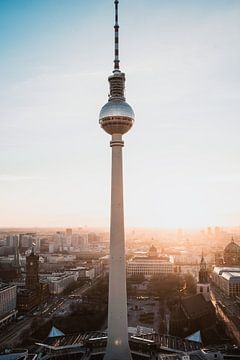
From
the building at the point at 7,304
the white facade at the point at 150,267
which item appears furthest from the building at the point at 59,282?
the white facade at the point at 150,267

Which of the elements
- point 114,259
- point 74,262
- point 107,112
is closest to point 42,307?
point 114,259

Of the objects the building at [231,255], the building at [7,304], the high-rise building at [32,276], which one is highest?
the building at [231,255]

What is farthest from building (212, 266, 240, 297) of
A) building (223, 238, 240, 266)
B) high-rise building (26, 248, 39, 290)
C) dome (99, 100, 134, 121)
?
dome (99, 100, 134, 121)

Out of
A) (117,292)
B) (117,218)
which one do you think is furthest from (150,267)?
(117,218)

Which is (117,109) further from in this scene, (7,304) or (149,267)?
(149,267)

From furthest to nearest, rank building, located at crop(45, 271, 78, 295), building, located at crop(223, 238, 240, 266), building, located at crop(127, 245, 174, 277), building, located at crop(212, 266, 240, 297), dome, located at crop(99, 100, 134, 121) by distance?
building, located at crop(223, 238, 240, 266)
building, located at crop(127, 245, 174, 277)
building, located at crop(45, 271, 78, 295)
building, located at crop(212, 266, 240, 297)
dome, located at crop(99, 100, 134, 121)

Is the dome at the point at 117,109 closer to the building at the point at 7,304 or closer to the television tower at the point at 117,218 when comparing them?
the television tower at the point at 117,218

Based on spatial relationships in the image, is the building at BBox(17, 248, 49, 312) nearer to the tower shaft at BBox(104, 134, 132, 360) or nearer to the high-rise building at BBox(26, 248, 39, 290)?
Answer: the high-rise building at BBox(26, 248, 39, 290)

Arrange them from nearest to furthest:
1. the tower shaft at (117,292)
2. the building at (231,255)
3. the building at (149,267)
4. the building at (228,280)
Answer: the tower shaft at (117,292) → the building at (228,280) → the building at (149,267) → the building at (231,255)
